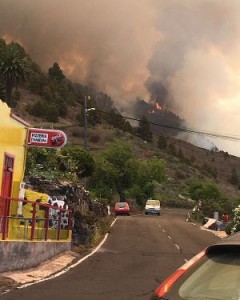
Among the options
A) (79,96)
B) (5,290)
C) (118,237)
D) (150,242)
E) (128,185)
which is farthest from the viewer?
(79,96)

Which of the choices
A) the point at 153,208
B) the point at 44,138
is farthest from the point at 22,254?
the point at 153,208

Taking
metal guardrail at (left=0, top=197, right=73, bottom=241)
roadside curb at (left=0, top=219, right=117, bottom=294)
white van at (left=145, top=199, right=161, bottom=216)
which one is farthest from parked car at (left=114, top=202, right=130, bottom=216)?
roadside curb at (left=0, top=219, right=117, bottom=294)

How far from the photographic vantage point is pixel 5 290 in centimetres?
1061

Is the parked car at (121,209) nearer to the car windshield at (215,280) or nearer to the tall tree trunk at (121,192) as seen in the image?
the tall tree trunk at (121,192)

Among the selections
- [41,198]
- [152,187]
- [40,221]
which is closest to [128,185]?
[152,187]

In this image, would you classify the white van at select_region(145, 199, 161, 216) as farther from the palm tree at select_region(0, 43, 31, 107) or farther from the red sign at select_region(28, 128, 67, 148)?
the red sign at select_region(28, 128, 67, 148)

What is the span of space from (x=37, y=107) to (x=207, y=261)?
408 ft

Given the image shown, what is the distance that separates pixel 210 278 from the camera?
3662 mm

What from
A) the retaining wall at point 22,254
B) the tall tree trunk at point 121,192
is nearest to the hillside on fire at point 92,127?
the tall tree trunk at point 121,192

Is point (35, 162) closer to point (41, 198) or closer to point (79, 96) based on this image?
point (41, 198)

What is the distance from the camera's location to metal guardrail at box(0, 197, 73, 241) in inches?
518

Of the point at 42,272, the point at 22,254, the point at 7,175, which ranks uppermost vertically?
the point at 7,175

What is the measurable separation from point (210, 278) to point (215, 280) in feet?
0.15

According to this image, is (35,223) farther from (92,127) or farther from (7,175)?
(92,127)
